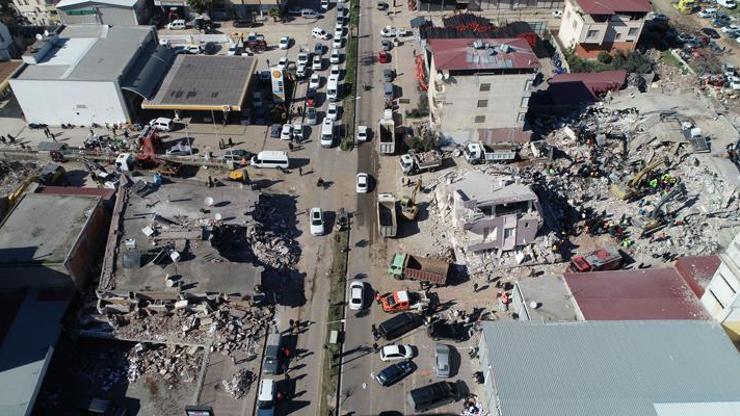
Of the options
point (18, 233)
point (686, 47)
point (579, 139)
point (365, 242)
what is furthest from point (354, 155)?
point (686, 47)

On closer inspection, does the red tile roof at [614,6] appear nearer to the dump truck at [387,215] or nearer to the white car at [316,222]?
the dump truck at [387,215]

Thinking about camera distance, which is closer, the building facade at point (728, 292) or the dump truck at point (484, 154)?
the building facade at point (728, 292)

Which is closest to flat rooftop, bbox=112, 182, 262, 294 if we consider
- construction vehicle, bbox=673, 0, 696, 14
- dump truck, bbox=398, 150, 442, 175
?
dump truck, bbox=398, 150, 442, 175

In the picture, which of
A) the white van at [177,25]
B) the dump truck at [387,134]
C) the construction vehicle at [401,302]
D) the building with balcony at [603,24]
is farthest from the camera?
the white van at [177,25]

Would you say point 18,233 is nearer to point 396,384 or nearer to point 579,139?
point 396,384

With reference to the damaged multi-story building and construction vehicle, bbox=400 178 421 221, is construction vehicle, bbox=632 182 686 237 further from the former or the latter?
construction vehicle, bbox=400 178 421 221

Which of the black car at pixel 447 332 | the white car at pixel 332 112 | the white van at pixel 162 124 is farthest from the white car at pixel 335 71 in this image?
the black car at pixel 447 332
